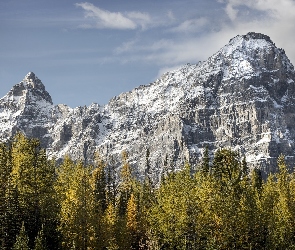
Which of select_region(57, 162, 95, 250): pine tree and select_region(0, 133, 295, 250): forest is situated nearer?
select_region(57, 162, 95, 250): pine tree

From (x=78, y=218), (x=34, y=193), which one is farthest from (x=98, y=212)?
(x=34, y=193)

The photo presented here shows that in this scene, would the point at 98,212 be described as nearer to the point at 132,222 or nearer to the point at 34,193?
the point at 34,193

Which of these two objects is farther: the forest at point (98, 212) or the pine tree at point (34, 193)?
the pine tree at point (34, 193)

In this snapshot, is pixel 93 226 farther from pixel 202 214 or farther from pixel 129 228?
pixel 129 228

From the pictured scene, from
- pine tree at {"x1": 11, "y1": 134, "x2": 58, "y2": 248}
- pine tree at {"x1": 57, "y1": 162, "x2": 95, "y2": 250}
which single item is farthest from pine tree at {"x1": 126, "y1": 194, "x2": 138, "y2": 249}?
pine tree at {"x1": 57, "y1": 162, "x2": 95, "y2": 250}

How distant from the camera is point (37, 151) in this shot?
5741cm

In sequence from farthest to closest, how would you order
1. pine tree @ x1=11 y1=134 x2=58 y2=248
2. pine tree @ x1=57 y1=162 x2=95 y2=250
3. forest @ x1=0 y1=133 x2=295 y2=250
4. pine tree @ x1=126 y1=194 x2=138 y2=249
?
1. pine tree @ x1=126 y1=194 x2=138 y2=249
2. pine tree @ x1=11 y1=134 x2=58 y2=248
3. forest @ x1=0 y1=133 x2=295 y2=250
4. pine tree @ x1=57 y1=162 x2=95 y2=250

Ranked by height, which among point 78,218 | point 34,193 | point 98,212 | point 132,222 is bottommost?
point 78,218

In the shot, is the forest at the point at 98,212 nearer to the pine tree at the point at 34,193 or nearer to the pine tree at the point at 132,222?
the pine tree at the point at 34,193

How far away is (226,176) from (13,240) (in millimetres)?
29057

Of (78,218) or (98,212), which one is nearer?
(78,218)

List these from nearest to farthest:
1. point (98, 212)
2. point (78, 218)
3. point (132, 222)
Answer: point (78, 218) < point (98, 212) < point (132, 222)

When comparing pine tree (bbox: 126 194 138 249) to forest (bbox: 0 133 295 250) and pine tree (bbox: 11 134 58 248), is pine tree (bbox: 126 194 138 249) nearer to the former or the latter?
forest (bbox: 0 133 295 250)

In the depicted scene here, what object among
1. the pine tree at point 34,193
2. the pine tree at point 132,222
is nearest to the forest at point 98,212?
the pine tree at point 34,193
